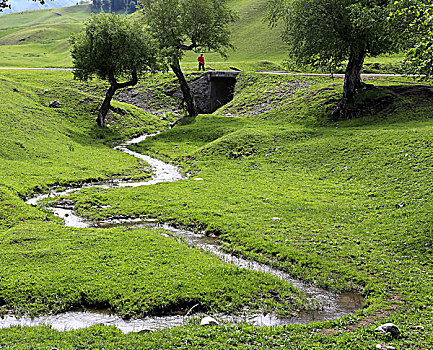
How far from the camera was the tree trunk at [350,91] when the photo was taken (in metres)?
37.4

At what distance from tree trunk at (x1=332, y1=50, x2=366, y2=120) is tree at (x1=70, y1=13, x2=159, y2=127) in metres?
22.3

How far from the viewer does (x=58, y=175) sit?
1129 inches

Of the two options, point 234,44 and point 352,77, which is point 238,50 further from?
point 352,77

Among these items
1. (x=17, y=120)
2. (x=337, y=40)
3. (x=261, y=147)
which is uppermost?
(x=337, y=40)

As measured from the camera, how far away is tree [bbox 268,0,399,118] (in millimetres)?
32750

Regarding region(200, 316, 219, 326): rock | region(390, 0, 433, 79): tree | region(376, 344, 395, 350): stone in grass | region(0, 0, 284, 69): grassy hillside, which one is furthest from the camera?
region(0, 0, 284, 69): grassy hillside

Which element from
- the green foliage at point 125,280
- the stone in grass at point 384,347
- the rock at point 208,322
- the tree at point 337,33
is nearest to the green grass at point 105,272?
the green foliage at point 125,280

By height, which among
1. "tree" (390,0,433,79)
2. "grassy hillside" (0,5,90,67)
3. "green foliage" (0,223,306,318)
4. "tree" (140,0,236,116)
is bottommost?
"green foliage" (0,223,306,318)

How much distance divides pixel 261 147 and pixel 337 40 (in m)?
12.1

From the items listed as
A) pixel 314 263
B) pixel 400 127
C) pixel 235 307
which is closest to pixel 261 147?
pixel 400 127

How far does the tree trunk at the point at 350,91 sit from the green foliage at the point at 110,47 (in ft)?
73.2

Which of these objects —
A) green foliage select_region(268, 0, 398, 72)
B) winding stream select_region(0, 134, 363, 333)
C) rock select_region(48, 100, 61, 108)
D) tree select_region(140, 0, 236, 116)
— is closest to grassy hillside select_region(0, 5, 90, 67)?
rock select_region(48, 100, 61, 108)

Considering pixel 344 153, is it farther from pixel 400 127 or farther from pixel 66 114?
pixel 66 114

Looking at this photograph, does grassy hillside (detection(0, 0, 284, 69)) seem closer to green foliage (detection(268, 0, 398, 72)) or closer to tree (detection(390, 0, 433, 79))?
green foliage (detection(268, 0, 398, 72))
